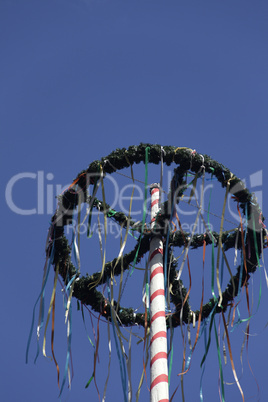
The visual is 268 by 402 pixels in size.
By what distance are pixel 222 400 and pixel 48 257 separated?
133 inches

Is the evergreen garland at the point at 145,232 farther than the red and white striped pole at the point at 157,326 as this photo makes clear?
Yes

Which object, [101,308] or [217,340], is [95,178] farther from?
[217,340]

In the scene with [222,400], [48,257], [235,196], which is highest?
[235,196]

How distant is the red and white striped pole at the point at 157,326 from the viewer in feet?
29.1

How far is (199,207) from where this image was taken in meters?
10.1

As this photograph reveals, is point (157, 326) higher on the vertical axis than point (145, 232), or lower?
lower

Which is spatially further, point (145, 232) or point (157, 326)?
point (145, 232)

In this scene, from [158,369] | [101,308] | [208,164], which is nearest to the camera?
[158,369]

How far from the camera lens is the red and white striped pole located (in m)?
8.88

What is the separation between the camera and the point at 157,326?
9531mm

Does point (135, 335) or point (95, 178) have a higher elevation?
point (95, 178)

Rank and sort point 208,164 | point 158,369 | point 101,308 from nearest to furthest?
point 158,369 < point 208,164 < point 101,308

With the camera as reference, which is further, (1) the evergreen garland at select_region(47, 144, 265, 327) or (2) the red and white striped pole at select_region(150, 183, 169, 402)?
(1) the evergreen garland at select_region(47, 144, 265, 327)

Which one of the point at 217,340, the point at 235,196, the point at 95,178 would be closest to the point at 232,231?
Result: the point at 235,196
